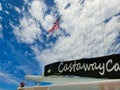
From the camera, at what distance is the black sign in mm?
8297

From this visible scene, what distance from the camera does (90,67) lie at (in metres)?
9.09

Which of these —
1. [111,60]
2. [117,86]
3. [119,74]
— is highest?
[111,60]

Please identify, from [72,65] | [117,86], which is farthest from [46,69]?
[117,86]

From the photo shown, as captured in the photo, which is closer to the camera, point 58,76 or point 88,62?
point 88,62

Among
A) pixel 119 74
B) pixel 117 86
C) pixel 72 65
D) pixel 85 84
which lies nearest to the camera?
pixel 117 86

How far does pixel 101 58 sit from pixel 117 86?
240cm

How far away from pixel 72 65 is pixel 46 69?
1.60 metres

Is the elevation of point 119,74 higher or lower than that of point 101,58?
lower

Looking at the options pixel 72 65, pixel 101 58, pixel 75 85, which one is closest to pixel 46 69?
pixel 72 65

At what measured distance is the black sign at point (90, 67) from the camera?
8297mm

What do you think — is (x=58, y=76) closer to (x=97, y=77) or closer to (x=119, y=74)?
(x=97, y=77)

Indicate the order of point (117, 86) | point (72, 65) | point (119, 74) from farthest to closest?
point (72, 65) → point (119, 74) → point (117, 86)

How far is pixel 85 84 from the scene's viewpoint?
23.5 feet

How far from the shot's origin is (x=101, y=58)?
8.84 metres
